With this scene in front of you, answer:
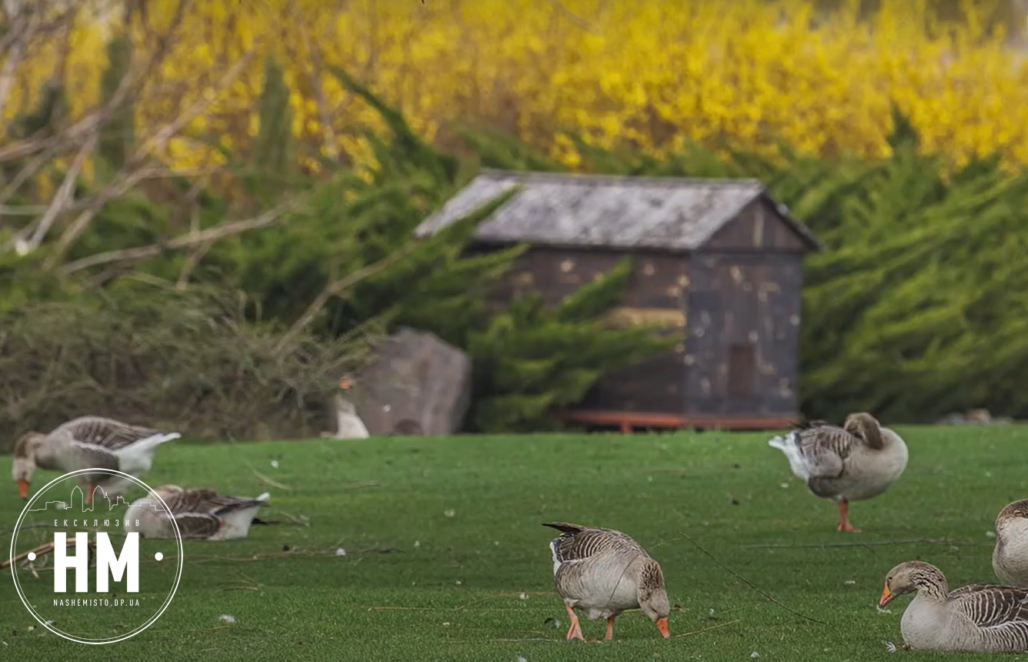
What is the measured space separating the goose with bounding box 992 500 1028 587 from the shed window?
1900 centimetres

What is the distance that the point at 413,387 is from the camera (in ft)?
88.4

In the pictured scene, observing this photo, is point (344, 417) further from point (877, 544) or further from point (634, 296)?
point (877, 544)

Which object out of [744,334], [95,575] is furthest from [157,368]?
[95,575]

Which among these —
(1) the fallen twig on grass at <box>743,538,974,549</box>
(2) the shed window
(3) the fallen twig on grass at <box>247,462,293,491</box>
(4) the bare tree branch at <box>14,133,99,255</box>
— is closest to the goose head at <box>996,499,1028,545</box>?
(1) the fallen twig on grass at <box>743,538,974,549</box>

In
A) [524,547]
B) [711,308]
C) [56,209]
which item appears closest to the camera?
[524,547]

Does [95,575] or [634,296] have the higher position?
[95,575]

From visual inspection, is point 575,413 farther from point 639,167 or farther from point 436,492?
point 436,492

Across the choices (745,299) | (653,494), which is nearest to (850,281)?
(745,299)

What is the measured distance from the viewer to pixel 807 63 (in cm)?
5744

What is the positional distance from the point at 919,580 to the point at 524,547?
183 inches

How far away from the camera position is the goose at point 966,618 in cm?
953

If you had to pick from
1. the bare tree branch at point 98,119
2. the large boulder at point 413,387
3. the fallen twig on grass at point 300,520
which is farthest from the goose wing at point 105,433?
the large boulder at point 413,387

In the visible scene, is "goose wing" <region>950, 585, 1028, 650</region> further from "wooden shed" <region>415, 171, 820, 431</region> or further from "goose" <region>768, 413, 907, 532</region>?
"wooden shed" <region>415, 171, 820, 431</region>

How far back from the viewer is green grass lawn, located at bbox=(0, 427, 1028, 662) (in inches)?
404
